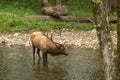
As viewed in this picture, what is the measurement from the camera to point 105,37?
17.2 ft

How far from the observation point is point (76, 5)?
31891 mm

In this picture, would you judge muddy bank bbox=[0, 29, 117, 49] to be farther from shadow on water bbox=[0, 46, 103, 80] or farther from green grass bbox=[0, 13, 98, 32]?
shadow on water bbox=[0, 46, 103, 80]

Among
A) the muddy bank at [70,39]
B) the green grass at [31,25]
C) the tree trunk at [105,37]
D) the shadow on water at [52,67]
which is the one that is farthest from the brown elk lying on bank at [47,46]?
the tree trunk at [105,37]

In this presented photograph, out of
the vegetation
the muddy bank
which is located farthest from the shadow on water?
the vegetation

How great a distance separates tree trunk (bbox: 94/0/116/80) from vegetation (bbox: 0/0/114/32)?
1967 cm

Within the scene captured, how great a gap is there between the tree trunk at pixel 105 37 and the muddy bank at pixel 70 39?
15883 mm

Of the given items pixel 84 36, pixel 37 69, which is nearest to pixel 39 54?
pixel 37 69

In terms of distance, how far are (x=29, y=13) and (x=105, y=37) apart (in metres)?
24.4

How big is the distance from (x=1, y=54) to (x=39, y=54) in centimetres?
193

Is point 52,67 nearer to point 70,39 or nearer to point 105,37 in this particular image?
point 70,39

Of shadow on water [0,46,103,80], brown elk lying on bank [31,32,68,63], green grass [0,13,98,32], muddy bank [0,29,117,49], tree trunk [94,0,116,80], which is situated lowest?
muddy bank [0,29,117,49]

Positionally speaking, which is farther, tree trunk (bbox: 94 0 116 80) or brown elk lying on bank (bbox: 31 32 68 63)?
brown elk lying on bank (bbox: 31 32 68 63)

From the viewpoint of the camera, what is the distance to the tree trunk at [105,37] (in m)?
5.15

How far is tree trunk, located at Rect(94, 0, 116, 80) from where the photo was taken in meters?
5.15
